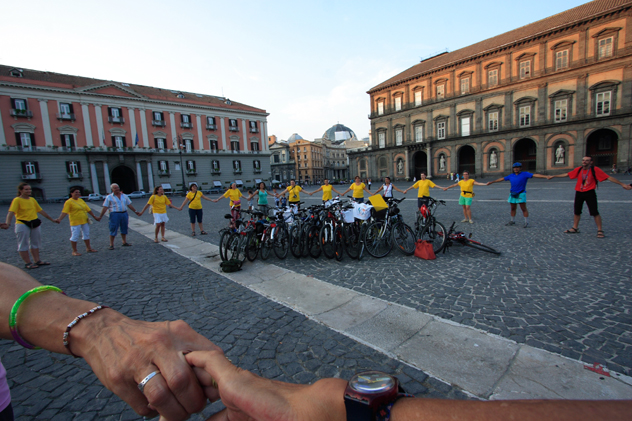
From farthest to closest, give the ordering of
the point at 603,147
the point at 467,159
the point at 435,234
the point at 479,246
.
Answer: the point at 467,159 → the point at 603,147 → the point at 435,234 → the point at 479,246

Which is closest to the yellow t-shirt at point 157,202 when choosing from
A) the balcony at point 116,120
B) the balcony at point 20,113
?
the balcony at point 20,113

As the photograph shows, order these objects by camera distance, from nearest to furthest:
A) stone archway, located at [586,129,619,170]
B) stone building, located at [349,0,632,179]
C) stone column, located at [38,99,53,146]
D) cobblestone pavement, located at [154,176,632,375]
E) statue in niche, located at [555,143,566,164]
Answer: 1. cobblestone pavement, located at [154,176,632,375]
2. stone building, located at [349,0,632,179]
3. stone archway, located at [586,129,619,170]
4. statue in niche, located at [555,143,566,164]
5. stone column, located at [38,99,53,146]

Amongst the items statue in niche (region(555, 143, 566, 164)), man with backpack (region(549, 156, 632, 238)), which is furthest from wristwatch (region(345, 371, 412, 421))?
statue in niche (region(555, 143, 566, 164))

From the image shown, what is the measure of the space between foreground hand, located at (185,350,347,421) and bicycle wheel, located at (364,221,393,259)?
18.8 feet

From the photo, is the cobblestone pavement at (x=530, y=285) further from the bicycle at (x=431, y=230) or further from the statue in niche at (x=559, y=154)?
the statue in niche at (x=559, y=154)

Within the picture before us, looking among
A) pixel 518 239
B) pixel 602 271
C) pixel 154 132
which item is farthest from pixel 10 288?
pixel 154 132

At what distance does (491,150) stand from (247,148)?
1535 inches

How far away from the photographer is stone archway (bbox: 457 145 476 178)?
43.5 metres

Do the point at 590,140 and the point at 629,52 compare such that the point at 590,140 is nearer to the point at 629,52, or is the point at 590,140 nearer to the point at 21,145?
the point at 629,52

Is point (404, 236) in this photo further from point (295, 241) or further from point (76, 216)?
point (76, 216)

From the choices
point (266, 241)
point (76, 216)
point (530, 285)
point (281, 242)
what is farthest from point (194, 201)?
point (530, 285)

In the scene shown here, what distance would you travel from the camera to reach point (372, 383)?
2.33ft

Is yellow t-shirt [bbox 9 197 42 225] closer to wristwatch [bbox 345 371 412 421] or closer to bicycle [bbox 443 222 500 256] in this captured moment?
wristwatch [bbox 345 371 412 421]

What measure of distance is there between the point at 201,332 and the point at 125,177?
49678 mm
